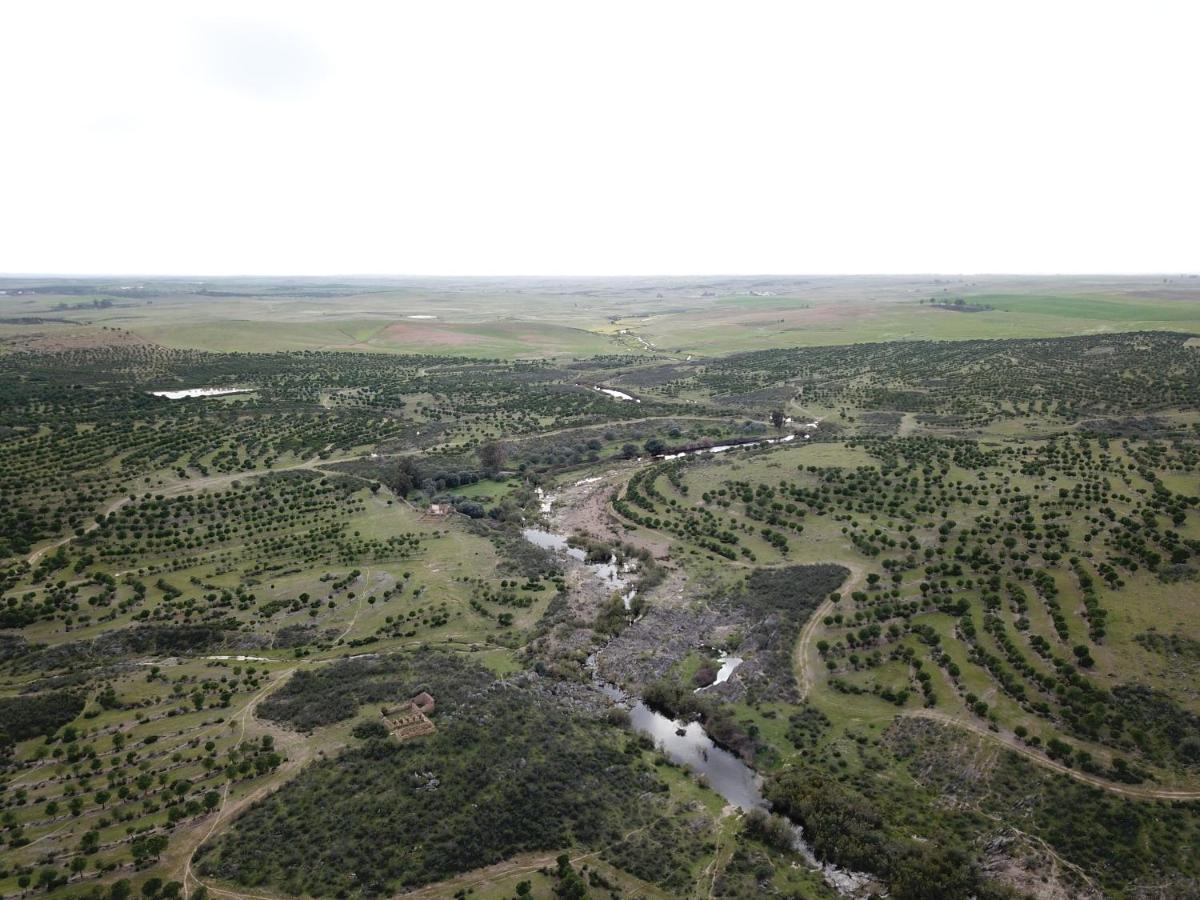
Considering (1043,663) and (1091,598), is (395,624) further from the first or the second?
(1091,598)

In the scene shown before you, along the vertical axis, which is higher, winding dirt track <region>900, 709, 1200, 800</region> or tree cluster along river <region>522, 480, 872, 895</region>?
winding dirt track <region>900, 709, 1200, 800</region>

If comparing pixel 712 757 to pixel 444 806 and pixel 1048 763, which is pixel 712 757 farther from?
pixel 1048 763

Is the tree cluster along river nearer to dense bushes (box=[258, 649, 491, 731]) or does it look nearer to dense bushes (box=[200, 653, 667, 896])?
dense bushes (box=[200, 653, 667, 896])

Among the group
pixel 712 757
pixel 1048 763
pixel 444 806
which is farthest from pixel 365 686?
pixel 1048 763

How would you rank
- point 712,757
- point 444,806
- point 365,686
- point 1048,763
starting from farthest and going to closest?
point 365,686 → point 712,757 → point 1048,763 → point 444,806

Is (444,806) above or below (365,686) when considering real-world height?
below

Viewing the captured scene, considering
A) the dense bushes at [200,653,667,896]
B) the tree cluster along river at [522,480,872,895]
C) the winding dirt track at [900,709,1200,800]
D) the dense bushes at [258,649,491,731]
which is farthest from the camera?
the dense bushes at [258,649,491,731]

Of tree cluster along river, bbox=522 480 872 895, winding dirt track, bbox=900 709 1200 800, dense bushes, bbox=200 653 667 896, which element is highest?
winding dirt track, bbox=900 709 1200 800

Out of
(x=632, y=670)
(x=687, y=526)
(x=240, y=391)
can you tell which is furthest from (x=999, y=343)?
(x=240, y=391)

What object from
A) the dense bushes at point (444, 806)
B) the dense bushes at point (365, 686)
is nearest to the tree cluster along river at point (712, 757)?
the dense bushes at point (444, 806)

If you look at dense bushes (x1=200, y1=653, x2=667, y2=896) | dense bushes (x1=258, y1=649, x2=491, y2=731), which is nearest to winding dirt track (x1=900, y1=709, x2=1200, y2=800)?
dense bushes (x1=200, y1=653, x2=667, y2=896)
